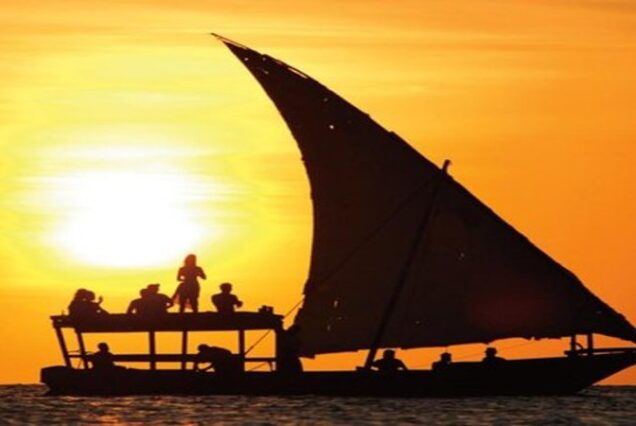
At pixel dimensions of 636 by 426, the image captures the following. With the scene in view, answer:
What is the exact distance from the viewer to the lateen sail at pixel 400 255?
71062 millimetres

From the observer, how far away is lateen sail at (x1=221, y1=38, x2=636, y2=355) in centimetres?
7106

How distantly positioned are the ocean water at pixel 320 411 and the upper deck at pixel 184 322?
260 centimetres

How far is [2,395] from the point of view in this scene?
101 metres

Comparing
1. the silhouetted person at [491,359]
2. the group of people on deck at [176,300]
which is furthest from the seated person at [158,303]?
the silhouetted person at [491,359]

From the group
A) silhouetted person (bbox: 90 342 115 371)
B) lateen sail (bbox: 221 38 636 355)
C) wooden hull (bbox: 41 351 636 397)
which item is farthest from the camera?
silhouetted person (bbox: 90 342 115 371)

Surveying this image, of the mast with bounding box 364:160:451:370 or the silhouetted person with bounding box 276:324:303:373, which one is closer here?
the mast with bounding box 364:160:451:370

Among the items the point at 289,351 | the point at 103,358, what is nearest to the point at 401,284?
the point at 289,351

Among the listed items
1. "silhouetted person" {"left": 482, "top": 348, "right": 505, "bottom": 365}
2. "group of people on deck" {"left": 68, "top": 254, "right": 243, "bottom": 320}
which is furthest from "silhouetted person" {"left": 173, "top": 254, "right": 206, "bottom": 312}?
"silhouetted person" {"left": 482, "top": 348, "right": 505, "bottom": 365}

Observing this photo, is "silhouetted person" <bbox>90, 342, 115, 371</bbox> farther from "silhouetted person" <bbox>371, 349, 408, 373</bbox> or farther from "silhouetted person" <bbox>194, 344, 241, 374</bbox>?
"silhouetted person" <bbox>371, 349, 408, 373</bbox>

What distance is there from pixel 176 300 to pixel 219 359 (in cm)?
289

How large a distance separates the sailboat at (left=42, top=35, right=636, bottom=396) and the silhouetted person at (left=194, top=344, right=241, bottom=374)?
0.34 meters

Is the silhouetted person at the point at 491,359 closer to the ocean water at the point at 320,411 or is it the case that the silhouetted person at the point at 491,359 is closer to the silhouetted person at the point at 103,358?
the ocean water at the point at 320,411

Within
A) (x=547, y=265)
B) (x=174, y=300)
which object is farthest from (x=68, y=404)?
(x=547, y=265)

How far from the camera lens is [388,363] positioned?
72.2 m
